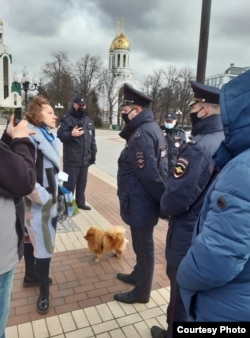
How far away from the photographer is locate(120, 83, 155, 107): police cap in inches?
112

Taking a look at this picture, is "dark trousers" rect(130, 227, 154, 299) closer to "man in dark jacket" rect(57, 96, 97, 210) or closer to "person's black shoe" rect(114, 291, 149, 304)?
"person's black shoe" rect(114, 291, 149, 304)

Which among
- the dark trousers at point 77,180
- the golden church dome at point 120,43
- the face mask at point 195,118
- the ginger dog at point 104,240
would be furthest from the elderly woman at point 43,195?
the golden church dome at point 120,43

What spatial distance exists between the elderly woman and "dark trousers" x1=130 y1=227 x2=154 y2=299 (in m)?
0.83

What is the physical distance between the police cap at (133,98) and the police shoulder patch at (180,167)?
1.02 m

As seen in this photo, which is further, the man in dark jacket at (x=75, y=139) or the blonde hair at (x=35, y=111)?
the man in dark jacket at (x=75, y=139)

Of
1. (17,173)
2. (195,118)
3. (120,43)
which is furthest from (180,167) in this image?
(120,43)

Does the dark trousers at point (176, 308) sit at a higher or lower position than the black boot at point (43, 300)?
higher

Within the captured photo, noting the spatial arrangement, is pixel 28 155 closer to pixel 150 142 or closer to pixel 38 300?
pixel 150 142

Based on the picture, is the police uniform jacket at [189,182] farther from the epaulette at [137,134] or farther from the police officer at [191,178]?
the epaulette at [137,134]

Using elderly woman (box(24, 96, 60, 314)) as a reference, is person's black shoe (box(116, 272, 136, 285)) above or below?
below

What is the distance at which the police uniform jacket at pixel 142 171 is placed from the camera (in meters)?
2.66

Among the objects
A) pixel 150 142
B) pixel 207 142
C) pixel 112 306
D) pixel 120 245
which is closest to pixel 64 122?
pixel 120 245

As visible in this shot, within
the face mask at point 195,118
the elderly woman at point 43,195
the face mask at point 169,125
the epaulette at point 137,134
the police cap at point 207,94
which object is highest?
the police cap at point 207,94

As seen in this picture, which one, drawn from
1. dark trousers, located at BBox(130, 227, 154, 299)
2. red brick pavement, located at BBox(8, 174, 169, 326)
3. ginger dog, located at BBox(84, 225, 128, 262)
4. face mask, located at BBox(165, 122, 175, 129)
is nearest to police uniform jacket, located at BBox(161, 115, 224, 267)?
dark trousers, located at BBox(130, 227, 154, 299)
